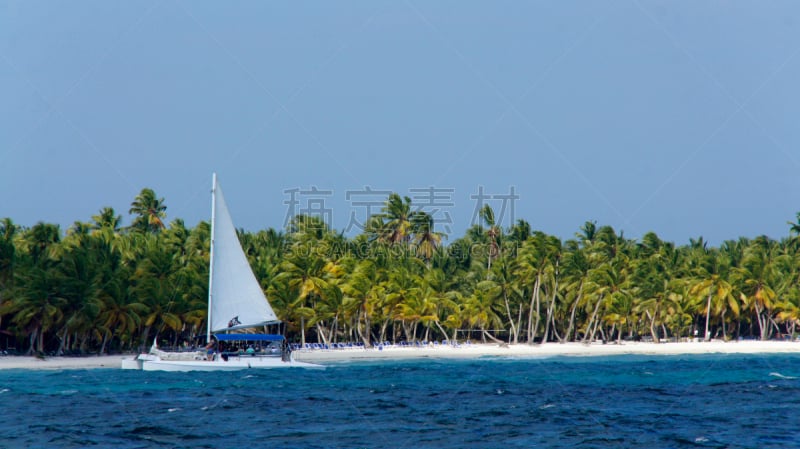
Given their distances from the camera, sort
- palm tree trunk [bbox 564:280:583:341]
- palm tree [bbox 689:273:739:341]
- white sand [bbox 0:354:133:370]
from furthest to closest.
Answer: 1. palm tree [bbox 689:273:739:341]
2. palm tree trunk [bbox 564:280:583:341]
3. white sand [bbox 0:354:133:370]

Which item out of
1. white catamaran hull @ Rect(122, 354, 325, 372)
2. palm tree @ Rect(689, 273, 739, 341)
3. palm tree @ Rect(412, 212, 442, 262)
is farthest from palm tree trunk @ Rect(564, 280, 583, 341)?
white catamaran hull @ Rect(122, 354, 325, 372)

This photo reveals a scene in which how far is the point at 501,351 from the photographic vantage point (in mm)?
94062

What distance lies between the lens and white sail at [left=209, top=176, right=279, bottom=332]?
194 ft

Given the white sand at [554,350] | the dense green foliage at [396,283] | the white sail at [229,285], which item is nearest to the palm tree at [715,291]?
the dense green foliage at [396,283]

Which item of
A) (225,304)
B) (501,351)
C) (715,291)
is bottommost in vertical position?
(501,351)

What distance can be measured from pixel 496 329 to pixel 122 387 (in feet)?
182

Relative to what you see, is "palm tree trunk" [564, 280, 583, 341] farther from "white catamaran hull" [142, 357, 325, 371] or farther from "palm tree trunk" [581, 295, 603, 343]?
"white catamaran hull" [142, 357, 325, 371]

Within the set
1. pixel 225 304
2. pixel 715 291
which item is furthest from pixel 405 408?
pixel 715 291

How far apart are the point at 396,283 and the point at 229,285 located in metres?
33.1

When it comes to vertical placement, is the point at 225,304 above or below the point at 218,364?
above

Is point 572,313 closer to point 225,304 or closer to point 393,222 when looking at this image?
point 393,222

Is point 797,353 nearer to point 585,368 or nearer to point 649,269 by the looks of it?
point 649,269

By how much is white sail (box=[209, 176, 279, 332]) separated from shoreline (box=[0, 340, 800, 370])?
16900 mm

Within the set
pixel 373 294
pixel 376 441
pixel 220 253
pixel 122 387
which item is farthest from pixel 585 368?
pixel 376 441
